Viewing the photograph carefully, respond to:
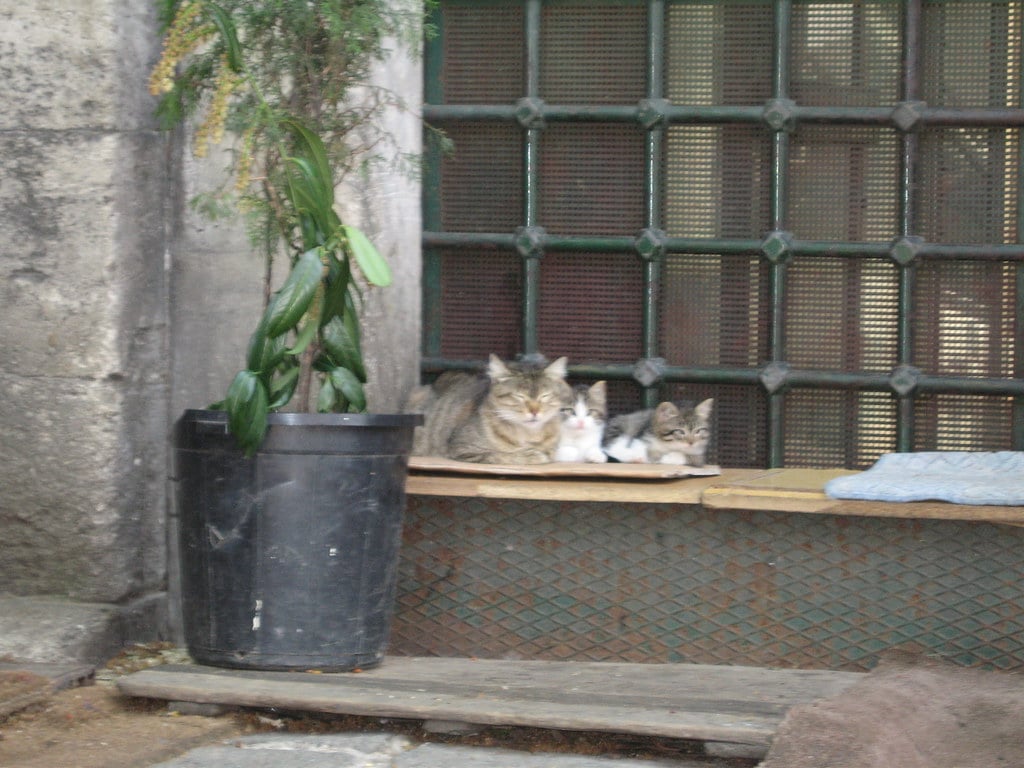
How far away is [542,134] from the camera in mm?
4289

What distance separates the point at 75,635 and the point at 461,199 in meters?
1.66

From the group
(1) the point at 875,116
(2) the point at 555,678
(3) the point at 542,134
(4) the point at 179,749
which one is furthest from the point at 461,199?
(4) the point at 179,749

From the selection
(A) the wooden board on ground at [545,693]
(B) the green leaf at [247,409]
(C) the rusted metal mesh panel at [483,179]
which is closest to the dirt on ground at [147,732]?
(A) the wooden board on ground at [545,693]

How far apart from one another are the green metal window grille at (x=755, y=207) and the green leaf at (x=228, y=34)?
0.99 m

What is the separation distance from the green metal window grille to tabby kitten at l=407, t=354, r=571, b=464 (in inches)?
5.2

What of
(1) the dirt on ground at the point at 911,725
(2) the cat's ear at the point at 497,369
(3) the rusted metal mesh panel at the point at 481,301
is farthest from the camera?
(3) the rusted metal mesh panel at the point at 481,301

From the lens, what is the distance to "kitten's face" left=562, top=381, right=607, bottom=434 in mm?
4129

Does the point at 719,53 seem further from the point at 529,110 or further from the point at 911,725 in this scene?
the point at 911,725

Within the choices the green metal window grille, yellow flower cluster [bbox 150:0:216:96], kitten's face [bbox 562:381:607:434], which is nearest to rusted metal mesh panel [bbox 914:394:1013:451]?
the green metal window grille

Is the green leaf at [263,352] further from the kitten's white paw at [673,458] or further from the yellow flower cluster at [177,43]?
the kitten's white paw at [673,458]

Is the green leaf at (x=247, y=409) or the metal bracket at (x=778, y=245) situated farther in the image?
the metal bracket at (x=778, y=245)

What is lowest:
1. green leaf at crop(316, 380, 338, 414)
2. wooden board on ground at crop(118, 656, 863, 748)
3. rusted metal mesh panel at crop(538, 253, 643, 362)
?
wooden board on ground at crop(118, 656, 863, 748)

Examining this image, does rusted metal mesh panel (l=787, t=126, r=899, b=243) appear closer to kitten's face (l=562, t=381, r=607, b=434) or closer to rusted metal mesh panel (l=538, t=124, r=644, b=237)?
rusted metal mesh panel (l=538, t=124, r=644, b=237)

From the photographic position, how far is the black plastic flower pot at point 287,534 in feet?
11.1
